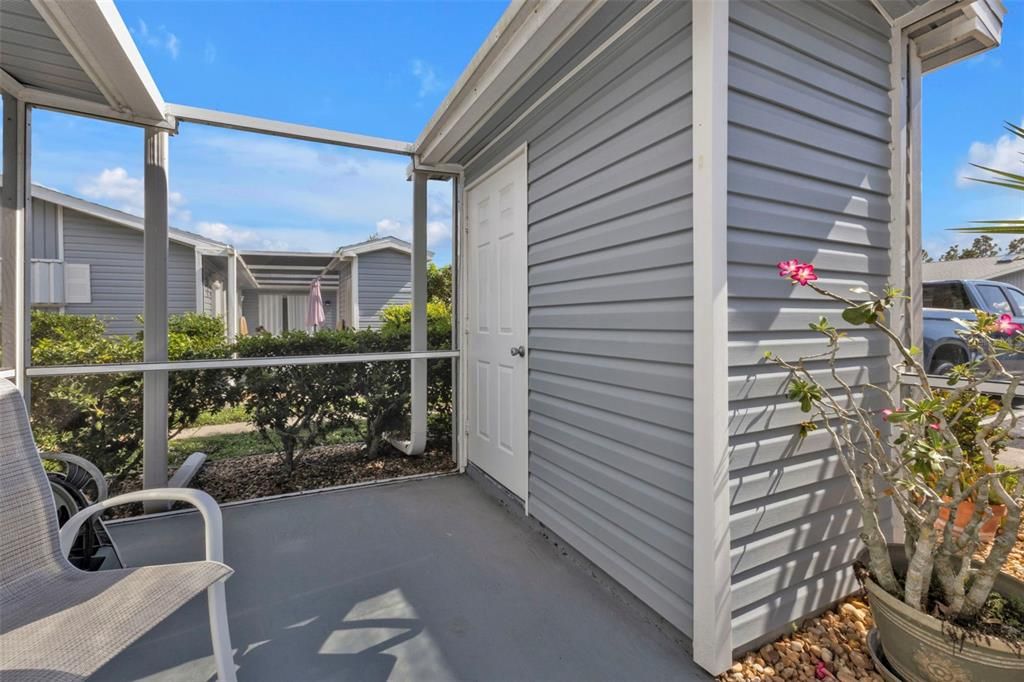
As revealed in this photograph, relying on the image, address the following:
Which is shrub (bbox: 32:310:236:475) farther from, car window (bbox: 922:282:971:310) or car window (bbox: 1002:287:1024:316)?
car window (bbox: 1002:287:1024:316)

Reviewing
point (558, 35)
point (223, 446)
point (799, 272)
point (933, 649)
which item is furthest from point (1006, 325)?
point (223, 446)

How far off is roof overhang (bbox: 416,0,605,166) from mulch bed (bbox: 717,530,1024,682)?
243cm

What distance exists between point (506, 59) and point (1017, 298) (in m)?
2.42

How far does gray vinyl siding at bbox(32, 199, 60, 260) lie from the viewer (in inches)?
109

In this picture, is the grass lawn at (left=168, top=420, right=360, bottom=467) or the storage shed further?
the grass lawn at (left=168, top=420, right=360, bottom=467)

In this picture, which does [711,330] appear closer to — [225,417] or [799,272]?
[799,272]

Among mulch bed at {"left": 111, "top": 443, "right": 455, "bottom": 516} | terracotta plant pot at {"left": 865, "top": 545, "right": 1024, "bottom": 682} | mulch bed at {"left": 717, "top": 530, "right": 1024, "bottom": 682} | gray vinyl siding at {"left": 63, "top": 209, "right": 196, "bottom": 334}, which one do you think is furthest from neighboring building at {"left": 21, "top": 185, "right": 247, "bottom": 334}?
terracotta plant pot at {"left": 865, "top": 545, "right": 1024, "bottom": 682}

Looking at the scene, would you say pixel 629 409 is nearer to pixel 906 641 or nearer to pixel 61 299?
pixel 906 641

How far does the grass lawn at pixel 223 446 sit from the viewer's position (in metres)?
3.34

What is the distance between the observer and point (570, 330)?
7.66 ft

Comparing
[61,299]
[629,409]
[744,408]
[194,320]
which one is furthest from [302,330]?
[744,408]

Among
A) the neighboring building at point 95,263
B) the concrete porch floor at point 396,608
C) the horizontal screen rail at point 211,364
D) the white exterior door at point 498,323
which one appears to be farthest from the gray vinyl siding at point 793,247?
the neighboring building at point 95,263

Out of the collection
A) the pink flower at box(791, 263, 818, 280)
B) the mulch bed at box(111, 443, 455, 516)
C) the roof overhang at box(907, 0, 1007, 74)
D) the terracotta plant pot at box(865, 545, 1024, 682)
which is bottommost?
the mulch bed at box(111, 443, 455, 516)

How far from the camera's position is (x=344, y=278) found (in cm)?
781
